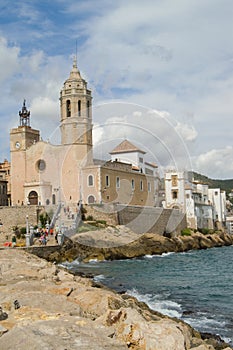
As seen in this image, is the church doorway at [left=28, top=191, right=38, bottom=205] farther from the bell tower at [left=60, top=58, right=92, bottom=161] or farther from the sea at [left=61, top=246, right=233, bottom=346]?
the sea at [left=61, top=246, right=233, bottom=346]

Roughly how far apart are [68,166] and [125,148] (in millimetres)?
15024

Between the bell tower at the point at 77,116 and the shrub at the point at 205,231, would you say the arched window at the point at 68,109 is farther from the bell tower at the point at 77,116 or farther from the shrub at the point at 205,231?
the shrub at the point at 205,231

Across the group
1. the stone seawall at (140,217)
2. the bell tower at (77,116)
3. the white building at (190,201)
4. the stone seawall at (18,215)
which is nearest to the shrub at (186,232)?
the stone seawall at (140,217)

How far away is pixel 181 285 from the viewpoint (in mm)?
22891

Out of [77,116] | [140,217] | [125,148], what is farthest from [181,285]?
[125,148]

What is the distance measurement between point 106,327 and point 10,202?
44.5m

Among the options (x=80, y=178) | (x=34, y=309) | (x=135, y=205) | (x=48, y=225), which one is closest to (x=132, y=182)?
(x=135, y=205)

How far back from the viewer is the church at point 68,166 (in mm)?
45875

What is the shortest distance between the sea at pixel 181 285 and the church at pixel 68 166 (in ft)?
37.3

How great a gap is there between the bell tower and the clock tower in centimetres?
435

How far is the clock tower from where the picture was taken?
4859 cm

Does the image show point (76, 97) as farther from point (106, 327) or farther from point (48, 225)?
point (106, 327)

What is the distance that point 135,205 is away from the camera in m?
50.5

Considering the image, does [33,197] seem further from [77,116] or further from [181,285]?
[181,285]
